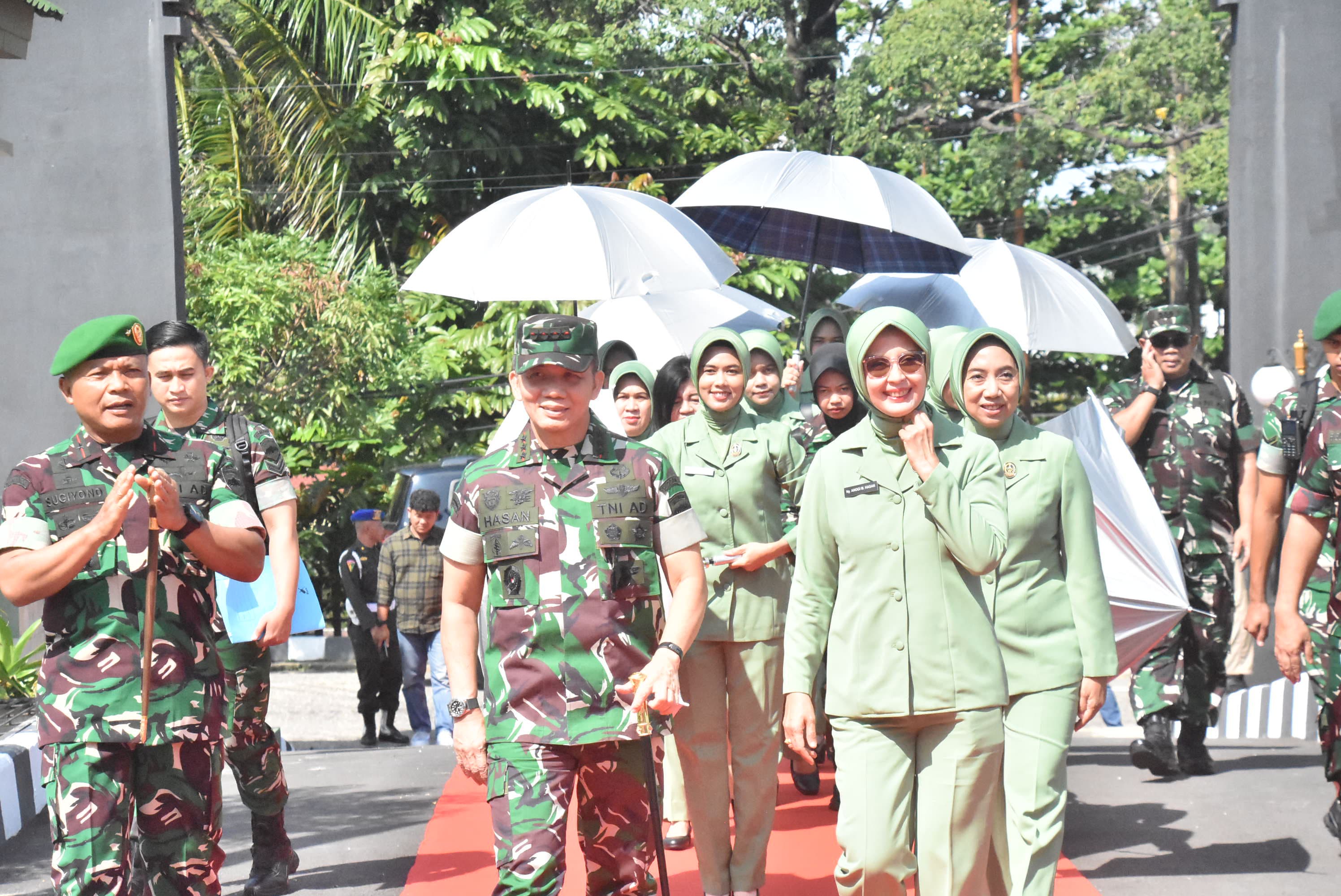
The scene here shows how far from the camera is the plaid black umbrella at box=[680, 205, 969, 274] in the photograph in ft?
31.0

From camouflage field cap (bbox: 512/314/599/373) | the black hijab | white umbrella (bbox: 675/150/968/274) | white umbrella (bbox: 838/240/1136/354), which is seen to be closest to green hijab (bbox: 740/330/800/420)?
the black hijab

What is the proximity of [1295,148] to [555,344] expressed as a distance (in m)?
9.63

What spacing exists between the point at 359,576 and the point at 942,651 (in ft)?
31.7

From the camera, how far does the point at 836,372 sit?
7.25 m

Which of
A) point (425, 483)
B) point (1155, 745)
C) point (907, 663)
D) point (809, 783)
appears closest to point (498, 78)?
point (425, 483)

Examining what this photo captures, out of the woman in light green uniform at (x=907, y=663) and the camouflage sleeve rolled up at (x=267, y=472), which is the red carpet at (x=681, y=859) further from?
the woman in light green uniform at (x=907, y=663)

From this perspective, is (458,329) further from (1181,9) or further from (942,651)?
(942,651)

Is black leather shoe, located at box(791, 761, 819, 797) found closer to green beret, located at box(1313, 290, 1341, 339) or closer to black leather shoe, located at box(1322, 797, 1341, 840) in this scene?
black leather shoe, located at box(1322, 797, 1341, 840)

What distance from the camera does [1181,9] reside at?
24.8 meters

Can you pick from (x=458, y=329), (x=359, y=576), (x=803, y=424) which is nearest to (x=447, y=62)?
(x=458, y=329)

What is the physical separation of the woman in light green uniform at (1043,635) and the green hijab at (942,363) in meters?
1.00

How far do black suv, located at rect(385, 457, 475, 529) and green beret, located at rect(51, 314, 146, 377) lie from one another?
836 cm

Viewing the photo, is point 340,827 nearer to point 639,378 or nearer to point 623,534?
Result: point 639,378

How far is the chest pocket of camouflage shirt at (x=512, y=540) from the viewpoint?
14.1 feet
